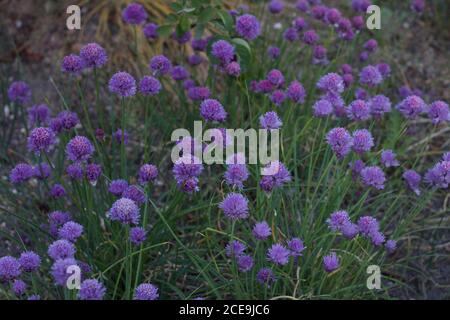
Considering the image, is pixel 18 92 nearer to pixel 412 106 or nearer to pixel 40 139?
pixel 40 139

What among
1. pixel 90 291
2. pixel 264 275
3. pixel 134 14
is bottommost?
pixel 264 275

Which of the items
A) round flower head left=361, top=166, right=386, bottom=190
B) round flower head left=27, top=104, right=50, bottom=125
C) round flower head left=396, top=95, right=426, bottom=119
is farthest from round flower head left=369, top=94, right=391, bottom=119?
round flower head left=27, top=104, right=50, bottom=125

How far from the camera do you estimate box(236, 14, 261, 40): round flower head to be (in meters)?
2.59

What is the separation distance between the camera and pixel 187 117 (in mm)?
2857

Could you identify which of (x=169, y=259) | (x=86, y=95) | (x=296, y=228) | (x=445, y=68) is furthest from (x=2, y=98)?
(x=445, y=68)

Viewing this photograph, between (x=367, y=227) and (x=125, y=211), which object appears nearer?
(x=125, y=211)

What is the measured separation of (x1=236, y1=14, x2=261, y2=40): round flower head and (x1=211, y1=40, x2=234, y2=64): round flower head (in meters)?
0.15

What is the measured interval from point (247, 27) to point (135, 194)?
0.88m

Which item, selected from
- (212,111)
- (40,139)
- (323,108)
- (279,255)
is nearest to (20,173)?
(40,139)

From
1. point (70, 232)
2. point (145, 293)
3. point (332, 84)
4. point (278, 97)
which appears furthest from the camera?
point (278, 97)

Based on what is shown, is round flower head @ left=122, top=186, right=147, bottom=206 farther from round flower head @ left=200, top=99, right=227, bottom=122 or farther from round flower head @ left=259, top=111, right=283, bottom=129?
round flower head @ left=259, top=111, right=283, bottom=129

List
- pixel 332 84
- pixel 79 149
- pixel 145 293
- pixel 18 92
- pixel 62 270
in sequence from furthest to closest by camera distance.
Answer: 1. pixel 18 92
2. pixel 332 84
3. pixel 79 149
4. pixel 145 293
5. pixel 62 270

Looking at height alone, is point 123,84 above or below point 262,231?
above

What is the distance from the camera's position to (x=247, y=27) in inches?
102
